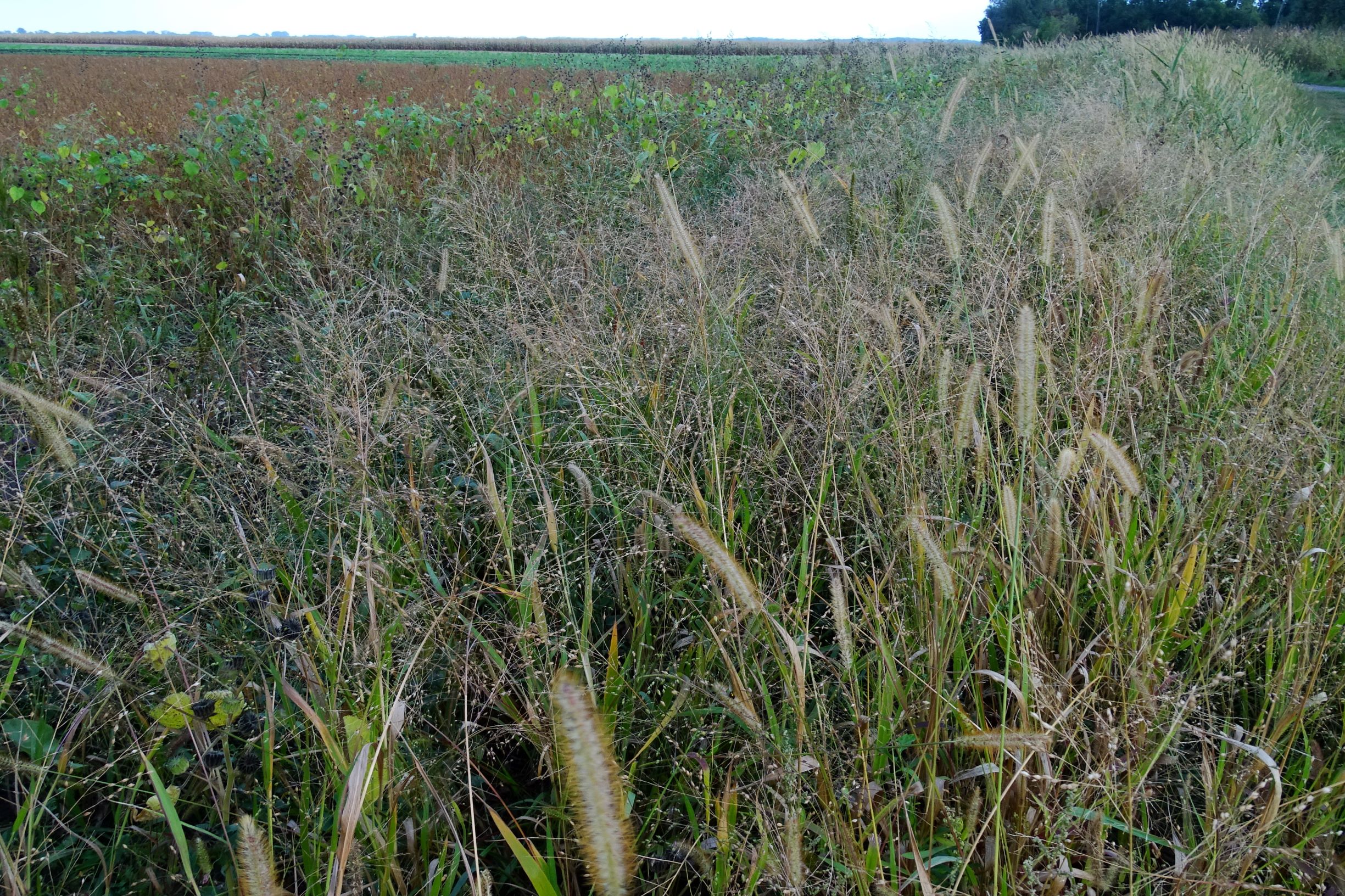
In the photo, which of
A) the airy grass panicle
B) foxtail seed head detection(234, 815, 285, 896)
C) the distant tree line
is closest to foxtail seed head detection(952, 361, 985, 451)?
the airy grass panicle

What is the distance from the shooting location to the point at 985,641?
150 centimetres

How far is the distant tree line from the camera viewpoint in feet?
94.3

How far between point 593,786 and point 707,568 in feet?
2.84

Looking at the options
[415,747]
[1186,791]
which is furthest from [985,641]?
[415,747]

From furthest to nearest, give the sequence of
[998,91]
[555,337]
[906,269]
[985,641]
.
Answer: [998,91]
[906,269]
[555,337]
[985,641]

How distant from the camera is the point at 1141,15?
3878cm

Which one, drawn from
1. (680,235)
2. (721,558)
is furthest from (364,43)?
(721,558)

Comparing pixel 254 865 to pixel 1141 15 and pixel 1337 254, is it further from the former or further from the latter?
pixel 1141 15

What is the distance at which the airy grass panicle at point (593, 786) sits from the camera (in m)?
0.73

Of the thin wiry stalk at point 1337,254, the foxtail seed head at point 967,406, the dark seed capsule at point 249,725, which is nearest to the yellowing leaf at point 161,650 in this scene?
the dark seed capsule at point 249,725

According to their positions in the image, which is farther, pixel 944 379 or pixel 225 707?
pixel 944 379

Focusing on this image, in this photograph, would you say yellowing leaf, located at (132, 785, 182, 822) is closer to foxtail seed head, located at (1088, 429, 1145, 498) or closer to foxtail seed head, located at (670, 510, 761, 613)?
foxtail seed head, located at (670, 510, 761, 613)

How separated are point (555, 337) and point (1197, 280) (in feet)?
8.08

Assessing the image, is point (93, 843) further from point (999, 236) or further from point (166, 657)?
point (999, 236)
